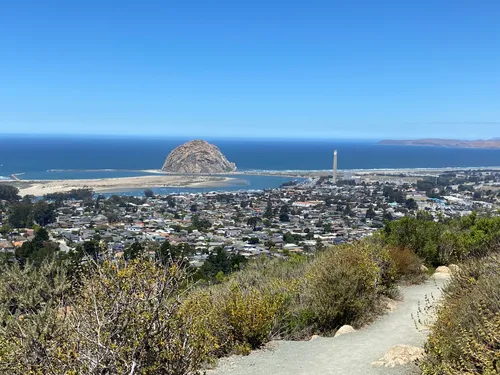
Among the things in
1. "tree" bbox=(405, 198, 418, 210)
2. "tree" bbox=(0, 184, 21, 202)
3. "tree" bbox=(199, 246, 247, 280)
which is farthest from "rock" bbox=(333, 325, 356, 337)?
"tree" bbox=(0, 184, 21, 202)

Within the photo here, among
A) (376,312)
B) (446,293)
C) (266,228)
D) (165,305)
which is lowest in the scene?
(266,228)

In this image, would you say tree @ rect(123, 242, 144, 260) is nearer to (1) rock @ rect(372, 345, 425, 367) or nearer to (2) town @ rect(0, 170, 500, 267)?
(1) rock @ rect(372, 345, 425, 367)

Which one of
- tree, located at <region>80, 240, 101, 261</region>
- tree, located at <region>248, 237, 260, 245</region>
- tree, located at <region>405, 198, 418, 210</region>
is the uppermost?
tree, located at <region>80, 240, 101, 261</region>

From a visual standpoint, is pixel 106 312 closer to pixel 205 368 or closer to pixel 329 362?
pixel 205 368

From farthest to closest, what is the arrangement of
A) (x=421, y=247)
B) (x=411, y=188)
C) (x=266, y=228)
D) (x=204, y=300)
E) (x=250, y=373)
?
(x=411, y=188)
(x=266, y=228)
(x=421, y=247)
(x=204, y=300)
(x=250, y=373)

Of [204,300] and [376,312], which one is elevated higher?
[204,300]

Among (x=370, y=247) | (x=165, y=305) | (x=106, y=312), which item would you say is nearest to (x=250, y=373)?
(x=165, y=305)

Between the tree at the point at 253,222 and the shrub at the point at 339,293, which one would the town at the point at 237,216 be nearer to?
the tree at the point at 253,222
